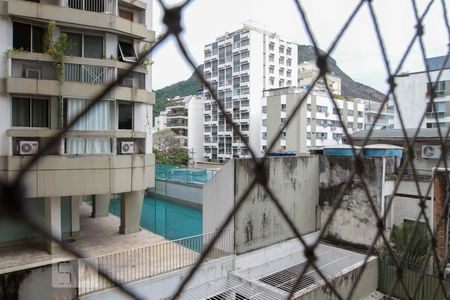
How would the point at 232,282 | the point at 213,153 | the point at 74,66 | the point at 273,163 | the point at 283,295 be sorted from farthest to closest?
the point at 213,153, the point at 273,163, the point at 74,66, the point at 232,282, the point at 283,295

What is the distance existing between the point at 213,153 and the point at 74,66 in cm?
1631

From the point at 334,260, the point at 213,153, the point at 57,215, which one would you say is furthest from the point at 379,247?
the point at 213,153

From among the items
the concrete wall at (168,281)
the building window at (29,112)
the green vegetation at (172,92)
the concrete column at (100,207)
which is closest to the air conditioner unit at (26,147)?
the building window at (29,112)

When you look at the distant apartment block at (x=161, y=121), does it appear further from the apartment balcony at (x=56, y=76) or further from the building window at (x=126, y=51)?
the apartment balcony at (x=56, y=76)

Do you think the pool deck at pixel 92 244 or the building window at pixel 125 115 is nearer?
the pool deck at pixel 92 244

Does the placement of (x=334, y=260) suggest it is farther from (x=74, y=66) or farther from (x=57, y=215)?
(x=74, y=66)

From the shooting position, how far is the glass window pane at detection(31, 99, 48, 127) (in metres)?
5.03

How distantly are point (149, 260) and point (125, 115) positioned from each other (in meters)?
2.34

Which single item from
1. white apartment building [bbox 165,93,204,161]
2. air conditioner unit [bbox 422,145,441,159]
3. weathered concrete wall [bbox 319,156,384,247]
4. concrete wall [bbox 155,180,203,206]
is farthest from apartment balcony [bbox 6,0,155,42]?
white apartment building [bbox 165,93,204,161]

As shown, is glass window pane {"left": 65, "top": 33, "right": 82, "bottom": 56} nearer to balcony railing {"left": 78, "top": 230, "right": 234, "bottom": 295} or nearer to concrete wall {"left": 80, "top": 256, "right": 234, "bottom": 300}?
balcony railing {"left": 78, "top": 230, "right": 234, "bottom": 295}

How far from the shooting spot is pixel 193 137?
22.1 m

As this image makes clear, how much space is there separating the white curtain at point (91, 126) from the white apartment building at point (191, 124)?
52.9 feet

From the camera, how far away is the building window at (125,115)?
219 inches

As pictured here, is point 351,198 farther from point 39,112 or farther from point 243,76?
point 243,76
